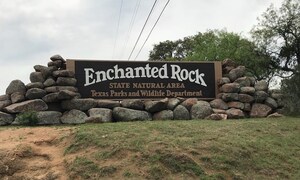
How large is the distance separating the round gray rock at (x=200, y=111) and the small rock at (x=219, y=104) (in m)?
0.63

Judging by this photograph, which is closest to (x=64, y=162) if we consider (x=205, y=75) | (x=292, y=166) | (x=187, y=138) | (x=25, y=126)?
(x=187, y=138)

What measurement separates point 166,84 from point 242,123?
12.3ft

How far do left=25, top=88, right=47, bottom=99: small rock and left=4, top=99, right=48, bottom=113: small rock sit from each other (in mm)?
215

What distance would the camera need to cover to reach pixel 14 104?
1361 cm

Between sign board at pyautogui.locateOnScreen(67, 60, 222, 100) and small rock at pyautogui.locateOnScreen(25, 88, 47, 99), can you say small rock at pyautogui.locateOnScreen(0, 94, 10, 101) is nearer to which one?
small rock at pyautogui.locateOnScreen(25, 88, 47, 99)

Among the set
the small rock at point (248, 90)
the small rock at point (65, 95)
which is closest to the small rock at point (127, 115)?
the small rock at point (65, 95)

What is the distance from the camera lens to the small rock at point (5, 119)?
1320cm

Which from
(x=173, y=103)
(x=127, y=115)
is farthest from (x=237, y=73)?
(x=127, y=115)

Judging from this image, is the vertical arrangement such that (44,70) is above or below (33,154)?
above

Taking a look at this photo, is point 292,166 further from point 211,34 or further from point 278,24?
point 211,34

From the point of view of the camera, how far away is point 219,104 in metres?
15.3

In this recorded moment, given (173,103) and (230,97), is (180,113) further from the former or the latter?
(230,97)

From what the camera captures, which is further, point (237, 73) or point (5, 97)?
point (237, 73)

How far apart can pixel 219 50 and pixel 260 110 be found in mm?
22838
